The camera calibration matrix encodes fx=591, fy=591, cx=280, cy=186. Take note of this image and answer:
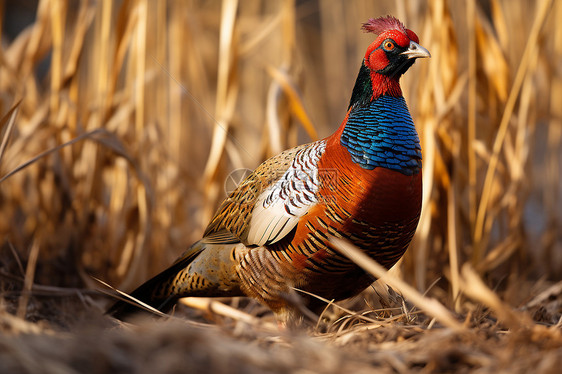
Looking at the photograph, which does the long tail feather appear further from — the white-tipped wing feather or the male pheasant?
the white-tipped wing feather

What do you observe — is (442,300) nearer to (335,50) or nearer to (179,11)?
(179,11)

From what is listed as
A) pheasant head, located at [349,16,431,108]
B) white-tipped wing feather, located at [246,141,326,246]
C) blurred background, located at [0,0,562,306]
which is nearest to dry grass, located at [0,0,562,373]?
blurred background, located at [0,0,562,306]

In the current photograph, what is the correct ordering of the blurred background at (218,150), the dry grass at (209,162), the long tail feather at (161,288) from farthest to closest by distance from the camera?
the blurred background at (218,150)
the dry grass at (209,162)
the long tail feather at (161,288)

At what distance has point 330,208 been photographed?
2396 millimetres

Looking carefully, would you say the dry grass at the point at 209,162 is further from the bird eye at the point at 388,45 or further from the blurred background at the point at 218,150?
the bird eye at the point at 388,45

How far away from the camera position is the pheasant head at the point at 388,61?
262cm

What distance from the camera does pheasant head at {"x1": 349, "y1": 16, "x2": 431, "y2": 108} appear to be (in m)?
2.62

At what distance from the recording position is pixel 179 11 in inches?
161

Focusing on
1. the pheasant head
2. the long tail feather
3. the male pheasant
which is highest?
the pheasant head

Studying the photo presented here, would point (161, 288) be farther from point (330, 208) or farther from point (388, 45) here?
point (388, 45)

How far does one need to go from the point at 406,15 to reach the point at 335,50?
3.11m

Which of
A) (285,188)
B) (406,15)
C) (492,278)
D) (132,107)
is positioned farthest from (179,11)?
(492,278)

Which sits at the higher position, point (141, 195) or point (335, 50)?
point (335, 50)

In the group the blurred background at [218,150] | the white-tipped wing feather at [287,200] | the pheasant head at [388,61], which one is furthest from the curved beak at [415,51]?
the blurred background at [218,150]
